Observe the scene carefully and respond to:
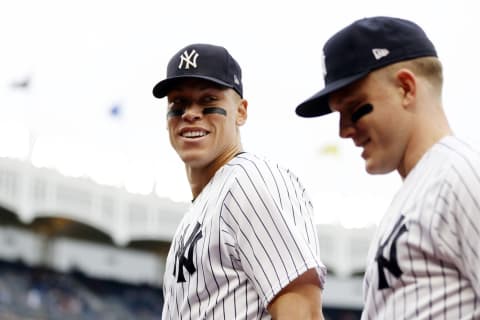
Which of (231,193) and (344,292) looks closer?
(231,193)

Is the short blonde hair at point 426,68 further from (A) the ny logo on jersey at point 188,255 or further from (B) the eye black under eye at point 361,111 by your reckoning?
(A) the ny logo on jersey at point 188,255

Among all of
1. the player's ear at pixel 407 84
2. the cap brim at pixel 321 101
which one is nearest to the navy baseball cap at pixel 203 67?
the cap brim at pixel 321 101

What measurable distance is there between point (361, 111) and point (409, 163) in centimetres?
18

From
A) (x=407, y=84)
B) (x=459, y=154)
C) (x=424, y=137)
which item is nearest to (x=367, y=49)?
(x=407, y=84)

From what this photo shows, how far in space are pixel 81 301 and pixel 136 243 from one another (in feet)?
10.7

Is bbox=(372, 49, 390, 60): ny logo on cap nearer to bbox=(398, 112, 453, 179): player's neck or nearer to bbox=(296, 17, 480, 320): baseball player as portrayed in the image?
bbox=(296, 17, 480, 320): baseball player

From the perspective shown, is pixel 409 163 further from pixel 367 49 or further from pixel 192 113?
pixel 192 113

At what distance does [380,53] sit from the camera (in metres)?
1.95

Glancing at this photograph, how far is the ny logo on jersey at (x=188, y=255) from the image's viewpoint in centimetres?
259

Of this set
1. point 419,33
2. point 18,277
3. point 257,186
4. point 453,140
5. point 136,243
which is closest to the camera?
point 453,140

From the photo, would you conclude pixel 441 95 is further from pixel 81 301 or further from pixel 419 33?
pixel 81 301

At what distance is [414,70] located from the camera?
1927 millimetres

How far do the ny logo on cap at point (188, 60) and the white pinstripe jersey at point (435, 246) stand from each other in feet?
3.82

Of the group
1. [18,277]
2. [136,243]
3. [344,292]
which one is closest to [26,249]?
[18,277]
